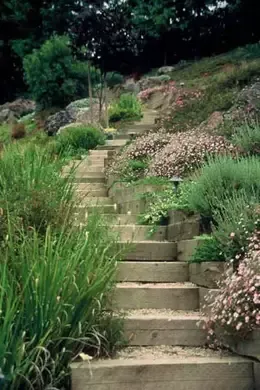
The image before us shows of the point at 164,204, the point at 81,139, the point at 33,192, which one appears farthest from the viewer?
the point at 81,139

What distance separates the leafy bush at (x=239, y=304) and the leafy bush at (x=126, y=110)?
408 inches

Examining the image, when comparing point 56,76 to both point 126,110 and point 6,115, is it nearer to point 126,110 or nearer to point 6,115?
point 6,115

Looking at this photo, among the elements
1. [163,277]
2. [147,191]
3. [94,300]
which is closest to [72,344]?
[94,300]

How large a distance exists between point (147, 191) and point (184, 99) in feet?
23.7

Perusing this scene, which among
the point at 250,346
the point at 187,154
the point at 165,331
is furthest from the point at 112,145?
the point at 250,346

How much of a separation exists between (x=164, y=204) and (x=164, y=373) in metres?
2.51

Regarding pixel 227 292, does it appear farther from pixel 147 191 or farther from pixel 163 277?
pixel 147 191

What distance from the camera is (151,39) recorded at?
80.1 feet

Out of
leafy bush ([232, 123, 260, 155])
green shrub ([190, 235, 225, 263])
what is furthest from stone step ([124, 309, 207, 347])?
leafy bush ([232, 123, 260, 155])

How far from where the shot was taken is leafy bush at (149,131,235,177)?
7062mm

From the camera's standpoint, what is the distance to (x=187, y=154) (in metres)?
7.22

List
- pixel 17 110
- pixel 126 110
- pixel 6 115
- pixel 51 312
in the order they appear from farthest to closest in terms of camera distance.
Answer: pixel 17 110, pixel 6 115, pixel 126 110, pixel 51 312

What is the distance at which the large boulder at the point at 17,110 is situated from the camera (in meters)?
21.1

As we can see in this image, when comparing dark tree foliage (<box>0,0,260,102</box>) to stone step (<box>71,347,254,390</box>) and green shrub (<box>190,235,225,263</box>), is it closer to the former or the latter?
green shrub (<box>190,235,225,263</box>)
